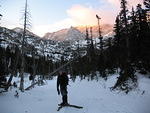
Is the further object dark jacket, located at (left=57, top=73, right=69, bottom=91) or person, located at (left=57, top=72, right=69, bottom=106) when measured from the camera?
dark jacket, located at (left=57, top=73, right=69, bottom=91)

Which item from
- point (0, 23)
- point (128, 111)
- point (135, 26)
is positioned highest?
point (135, 26)

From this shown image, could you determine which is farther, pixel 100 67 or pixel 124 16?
pixel 100 67

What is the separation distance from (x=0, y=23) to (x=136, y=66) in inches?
598

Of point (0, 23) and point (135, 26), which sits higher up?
point (135, 26)

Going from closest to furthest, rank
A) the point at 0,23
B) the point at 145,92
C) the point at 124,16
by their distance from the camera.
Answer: the point at 145,92, the point at 0,23, the point at 124,16

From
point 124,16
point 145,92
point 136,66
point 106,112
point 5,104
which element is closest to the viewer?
point 106,112

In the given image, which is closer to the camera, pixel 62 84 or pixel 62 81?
pixel 62 84

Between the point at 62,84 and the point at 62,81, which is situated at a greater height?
the point at 62,81

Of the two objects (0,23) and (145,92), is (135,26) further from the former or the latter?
(0,23)

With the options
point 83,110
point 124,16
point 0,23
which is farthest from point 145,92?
point 124,16

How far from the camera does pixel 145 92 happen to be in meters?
17.3

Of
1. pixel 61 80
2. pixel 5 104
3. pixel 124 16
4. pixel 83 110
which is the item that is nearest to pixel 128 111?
pixel 83 110

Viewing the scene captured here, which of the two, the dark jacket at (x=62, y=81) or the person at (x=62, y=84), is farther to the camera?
the dark jacket at (x=62, y=81)

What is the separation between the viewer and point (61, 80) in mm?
14508
